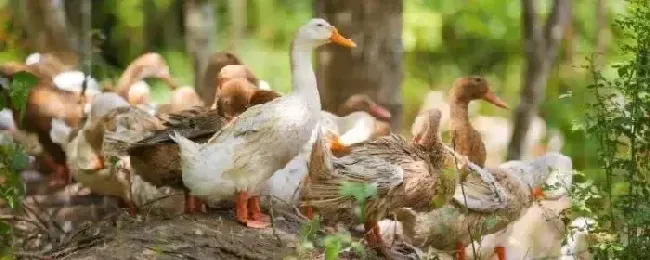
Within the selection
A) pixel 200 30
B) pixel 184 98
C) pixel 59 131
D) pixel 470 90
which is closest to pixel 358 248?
pixel 470 90

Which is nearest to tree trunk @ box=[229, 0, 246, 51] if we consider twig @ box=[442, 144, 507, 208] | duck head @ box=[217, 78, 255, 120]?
duck head @ box=[217, 78, 255, 120]

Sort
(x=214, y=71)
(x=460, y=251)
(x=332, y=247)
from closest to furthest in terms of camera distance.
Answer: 1. (x=332, y=247)
2. (x=460, y=251)
3. (x=214, y=71)

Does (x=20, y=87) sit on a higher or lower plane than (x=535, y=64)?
higher

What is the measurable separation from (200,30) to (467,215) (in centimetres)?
474

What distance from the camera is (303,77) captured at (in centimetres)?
482

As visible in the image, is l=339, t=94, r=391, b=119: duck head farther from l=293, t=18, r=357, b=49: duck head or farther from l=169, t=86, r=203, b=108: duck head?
l=293, t=18, r=357, b=49: duck head

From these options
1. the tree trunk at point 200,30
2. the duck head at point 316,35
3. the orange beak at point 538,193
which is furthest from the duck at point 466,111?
the tree trunk at point 200,30

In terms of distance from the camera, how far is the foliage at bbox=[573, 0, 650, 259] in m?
4.37

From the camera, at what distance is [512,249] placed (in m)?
5.51

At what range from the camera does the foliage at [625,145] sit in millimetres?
4367

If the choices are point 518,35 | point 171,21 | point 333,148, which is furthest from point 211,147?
point 171,21

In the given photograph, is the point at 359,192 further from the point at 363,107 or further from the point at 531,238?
the point at 363,107

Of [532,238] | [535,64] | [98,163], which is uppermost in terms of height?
[535,64]

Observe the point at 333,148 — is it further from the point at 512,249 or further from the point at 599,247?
the point at 599,247
